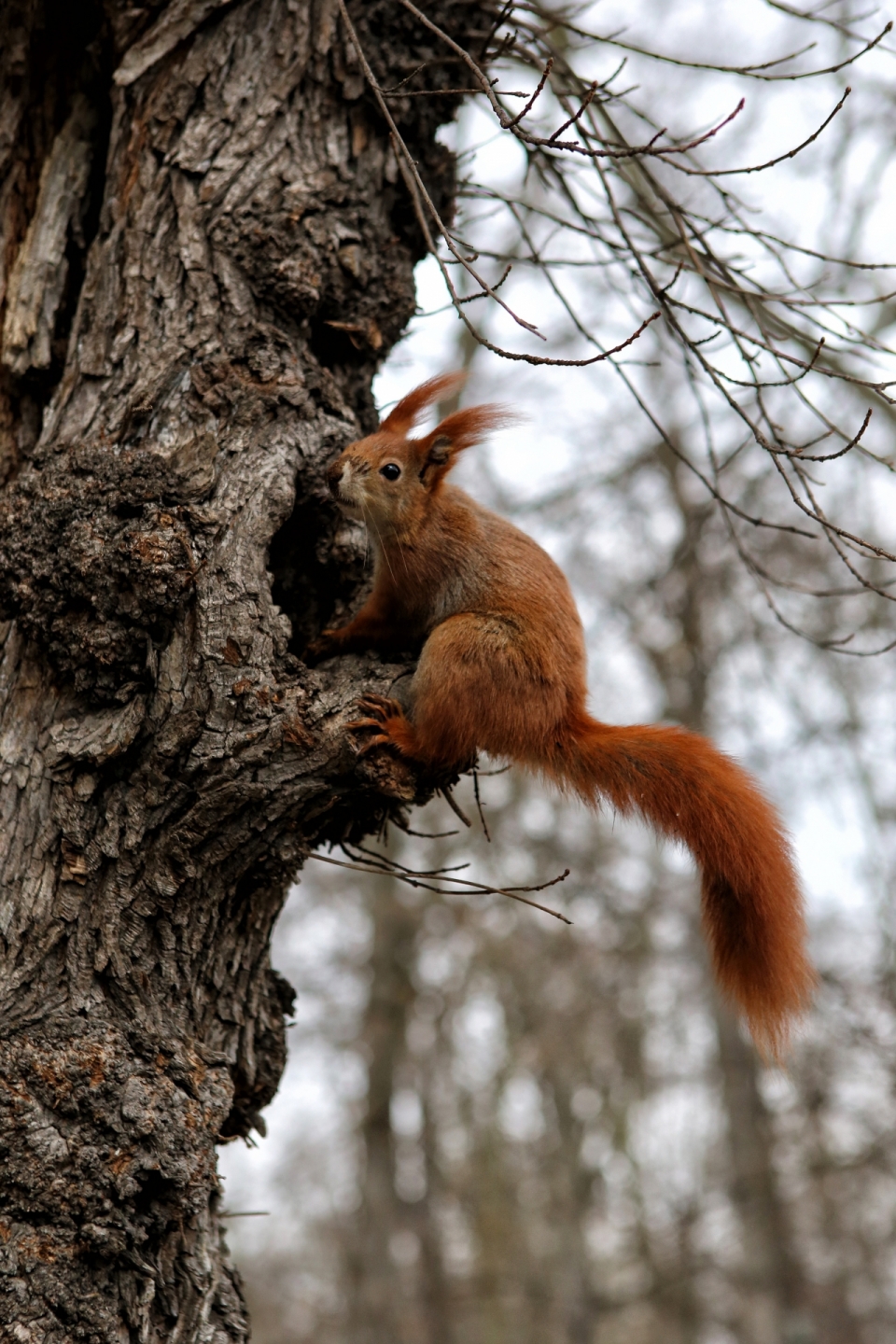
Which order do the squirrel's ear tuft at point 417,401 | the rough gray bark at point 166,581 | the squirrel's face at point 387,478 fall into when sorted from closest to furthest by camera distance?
the rough gray bark at point 166,581
the squirrel's face at point 387,478
the squirrel's ear tuft at point 417,401

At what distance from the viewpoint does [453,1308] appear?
46.3ft

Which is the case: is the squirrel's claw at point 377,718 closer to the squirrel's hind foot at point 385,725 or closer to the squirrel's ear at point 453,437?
the squirrel's hind foot at point 385,725

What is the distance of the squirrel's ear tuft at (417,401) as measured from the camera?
127 inches

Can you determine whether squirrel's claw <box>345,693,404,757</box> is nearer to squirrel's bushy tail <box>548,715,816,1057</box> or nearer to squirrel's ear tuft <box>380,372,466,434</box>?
squirrel's bushy tail <box>548,715,816,1057</box>

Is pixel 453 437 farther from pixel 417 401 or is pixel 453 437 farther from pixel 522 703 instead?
pixel 522 703

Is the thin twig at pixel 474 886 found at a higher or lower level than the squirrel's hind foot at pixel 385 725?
lower

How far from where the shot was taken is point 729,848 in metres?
2.73

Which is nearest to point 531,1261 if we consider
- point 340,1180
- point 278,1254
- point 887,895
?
point 340,1180

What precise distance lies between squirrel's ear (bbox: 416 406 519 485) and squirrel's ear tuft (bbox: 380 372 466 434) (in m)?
0.07

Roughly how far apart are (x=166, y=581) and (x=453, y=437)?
125cm

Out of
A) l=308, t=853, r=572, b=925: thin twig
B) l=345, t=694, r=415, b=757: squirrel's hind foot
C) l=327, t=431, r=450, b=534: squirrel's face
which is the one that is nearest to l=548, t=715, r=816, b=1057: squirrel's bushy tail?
l=308, t=853, r=572, b=925: thin twig

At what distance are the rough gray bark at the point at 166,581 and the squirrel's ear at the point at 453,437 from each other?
250mm

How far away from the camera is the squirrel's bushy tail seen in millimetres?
2725

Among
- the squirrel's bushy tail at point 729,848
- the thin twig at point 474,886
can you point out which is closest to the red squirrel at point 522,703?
the squirrel's bushy tail at point 729,848
